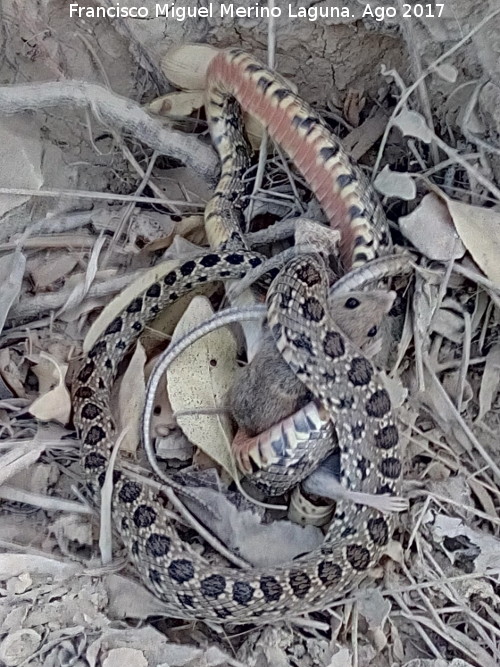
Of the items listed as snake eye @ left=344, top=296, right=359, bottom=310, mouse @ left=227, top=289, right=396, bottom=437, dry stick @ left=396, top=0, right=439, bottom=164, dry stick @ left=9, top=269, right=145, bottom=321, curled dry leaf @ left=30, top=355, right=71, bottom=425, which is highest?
dry stick @ left=396, top=0, right=439, bottom=164

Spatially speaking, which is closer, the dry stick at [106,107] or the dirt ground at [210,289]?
the dirt ground at [210,289]

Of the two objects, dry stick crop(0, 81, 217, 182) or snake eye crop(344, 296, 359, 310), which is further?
dry stick crop(0, 81, 217, 182)

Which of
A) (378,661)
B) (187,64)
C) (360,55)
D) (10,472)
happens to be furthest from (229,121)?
(378,661)

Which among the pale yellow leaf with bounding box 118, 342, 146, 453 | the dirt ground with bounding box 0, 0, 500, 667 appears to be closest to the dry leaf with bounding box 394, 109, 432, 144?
the dirt ground with bounding box 0, 0, 500, 667

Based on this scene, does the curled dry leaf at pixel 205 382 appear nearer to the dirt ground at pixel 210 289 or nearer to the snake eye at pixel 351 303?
the dirt ground at pixel 210 289

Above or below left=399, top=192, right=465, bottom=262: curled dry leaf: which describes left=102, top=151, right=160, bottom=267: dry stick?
above

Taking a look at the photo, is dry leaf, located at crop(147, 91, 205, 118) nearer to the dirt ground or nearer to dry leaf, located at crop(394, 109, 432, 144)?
the dirt ground

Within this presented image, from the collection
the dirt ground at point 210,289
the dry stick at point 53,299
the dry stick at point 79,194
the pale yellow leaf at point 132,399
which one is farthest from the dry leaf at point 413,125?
the pale yellow leaf at point 132,399

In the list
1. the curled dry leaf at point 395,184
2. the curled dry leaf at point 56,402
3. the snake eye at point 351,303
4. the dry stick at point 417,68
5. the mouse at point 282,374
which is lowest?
the mouse at point 282,374
